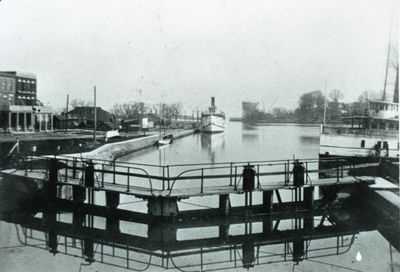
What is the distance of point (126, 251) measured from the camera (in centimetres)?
1117

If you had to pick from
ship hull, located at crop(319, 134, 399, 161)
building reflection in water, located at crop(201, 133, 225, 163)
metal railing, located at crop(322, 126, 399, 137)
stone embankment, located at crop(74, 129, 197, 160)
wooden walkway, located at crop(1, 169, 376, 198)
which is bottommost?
building reflection in water, located at crop(201, 133, 225, 163)

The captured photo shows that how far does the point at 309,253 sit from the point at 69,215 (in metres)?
8.87

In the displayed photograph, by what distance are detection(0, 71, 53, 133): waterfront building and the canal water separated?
34.9 m

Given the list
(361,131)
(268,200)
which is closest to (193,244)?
(268,200)

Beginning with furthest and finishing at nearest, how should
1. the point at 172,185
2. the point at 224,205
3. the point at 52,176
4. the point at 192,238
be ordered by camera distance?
the point at 52,176
the point at 224,205
the point at 172,185
the point at 192,238

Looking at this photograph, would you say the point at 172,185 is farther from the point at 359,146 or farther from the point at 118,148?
Answer: the point at 118,148

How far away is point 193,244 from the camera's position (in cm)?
1183

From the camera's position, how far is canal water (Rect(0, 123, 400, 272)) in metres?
10.3

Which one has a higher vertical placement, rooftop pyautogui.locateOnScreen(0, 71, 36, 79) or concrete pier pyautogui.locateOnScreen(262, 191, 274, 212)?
rooftop pyautogui.locateOnScreen(0, 71, 36, 79)

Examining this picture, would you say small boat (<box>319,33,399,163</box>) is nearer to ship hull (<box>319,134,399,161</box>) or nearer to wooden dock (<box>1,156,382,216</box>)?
ship hull (<box>319,134,399,161</box>)

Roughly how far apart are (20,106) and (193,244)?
43.3m

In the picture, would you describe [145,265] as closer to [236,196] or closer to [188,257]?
[188,257]

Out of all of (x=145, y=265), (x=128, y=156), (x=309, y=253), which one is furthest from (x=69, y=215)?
(x=128, y=156)

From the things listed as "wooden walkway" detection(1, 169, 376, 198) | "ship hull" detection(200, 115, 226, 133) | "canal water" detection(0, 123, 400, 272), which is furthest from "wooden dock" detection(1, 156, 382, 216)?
"ship hull" detection(200, 115, 226, 133)
